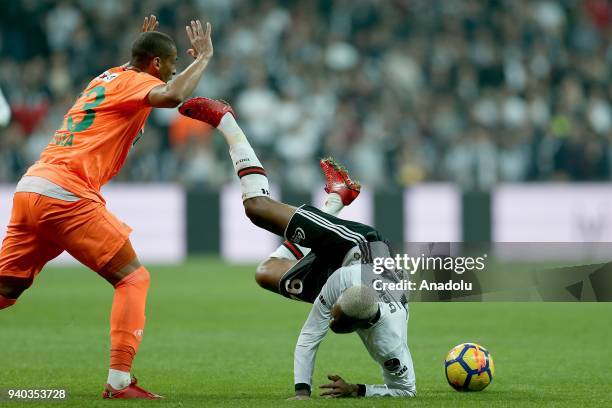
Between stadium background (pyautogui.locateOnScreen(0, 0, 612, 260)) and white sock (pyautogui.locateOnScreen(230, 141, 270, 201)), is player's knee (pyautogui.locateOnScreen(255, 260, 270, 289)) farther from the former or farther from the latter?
stadium background (pyautogui.locateOnScreen(0, 0, 612, 260))

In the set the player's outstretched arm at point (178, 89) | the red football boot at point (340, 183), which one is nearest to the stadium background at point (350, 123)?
the red football boot at point (340, 183)

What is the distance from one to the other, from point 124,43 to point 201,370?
1454 cm

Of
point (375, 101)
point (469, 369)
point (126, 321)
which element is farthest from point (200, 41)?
point (375, 101)

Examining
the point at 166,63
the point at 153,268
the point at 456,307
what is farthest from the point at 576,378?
the point at 153,268

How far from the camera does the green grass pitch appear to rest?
25.7 feet

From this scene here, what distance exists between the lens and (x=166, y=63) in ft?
25.4

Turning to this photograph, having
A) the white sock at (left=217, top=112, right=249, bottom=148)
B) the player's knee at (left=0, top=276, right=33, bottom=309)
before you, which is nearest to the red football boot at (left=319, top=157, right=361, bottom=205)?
the white sock at (left=217, top=112, right=249, bottom=148)

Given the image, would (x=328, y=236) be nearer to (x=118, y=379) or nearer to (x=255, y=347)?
(x=118, y=379)

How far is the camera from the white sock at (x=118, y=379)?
7.33 meters

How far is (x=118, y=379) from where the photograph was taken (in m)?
7.34

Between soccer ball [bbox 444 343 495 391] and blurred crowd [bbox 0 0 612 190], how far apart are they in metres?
12.7

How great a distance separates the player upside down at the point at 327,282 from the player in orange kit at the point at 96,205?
56 cm

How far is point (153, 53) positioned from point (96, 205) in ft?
3.62

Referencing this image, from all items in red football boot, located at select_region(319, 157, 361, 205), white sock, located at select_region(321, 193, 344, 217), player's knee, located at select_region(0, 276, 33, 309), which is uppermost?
red football boot, located at select_region(319, 157, 361, 205)
